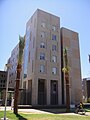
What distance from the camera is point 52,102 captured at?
46.7m

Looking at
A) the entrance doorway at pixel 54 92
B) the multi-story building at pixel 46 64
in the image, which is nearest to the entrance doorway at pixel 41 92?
the multi-story building at pixel 46 64

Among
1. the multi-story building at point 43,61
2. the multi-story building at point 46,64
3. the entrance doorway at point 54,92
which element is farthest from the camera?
the entrance doorway at point 54,92

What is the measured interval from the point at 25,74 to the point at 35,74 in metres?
6.96

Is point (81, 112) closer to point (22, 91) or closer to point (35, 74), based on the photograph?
point (35, 74)

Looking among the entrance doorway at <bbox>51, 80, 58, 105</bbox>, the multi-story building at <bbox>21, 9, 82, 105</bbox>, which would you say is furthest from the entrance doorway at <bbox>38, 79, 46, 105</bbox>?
the entrance doorway at <bbox>51, 80, 58, 105</bbox>

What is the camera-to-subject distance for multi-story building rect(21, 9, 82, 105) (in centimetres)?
4562

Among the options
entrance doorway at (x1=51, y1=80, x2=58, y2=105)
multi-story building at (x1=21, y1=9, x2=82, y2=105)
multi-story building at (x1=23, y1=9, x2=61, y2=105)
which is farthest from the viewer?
entrance doorway at (x1=51, y1=80, x2=58, y2=105)

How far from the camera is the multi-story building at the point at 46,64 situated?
4562 centimetres

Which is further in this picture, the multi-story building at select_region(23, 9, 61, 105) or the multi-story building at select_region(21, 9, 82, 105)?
the multi-story building at select_region(21, 9, 82, 105)

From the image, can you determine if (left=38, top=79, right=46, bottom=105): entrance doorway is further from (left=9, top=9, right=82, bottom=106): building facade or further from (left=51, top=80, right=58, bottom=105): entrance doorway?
(left=51, top=80, right=58, bottom=105): entrance doorway

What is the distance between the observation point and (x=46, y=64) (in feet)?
155

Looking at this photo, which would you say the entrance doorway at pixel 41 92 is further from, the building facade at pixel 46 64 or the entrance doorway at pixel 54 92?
the entrance doorway at pixel 54 92

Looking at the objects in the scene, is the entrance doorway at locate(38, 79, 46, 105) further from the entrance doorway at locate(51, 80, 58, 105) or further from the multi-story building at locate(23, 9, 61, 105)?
the entrance doorway at locate(51, 80, 58, 105)

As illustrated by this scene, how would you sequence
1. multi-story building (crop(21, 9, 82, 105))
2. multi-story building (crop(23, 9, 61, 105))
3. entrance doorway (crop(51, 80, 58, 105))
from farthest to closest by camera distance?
1. entrance doorway (crop(51, 80, 58, 105))
2. multi-story building (crop(21, 9, 82, 105))
3. multi-story building (crop(23, 9, 61, 105))
